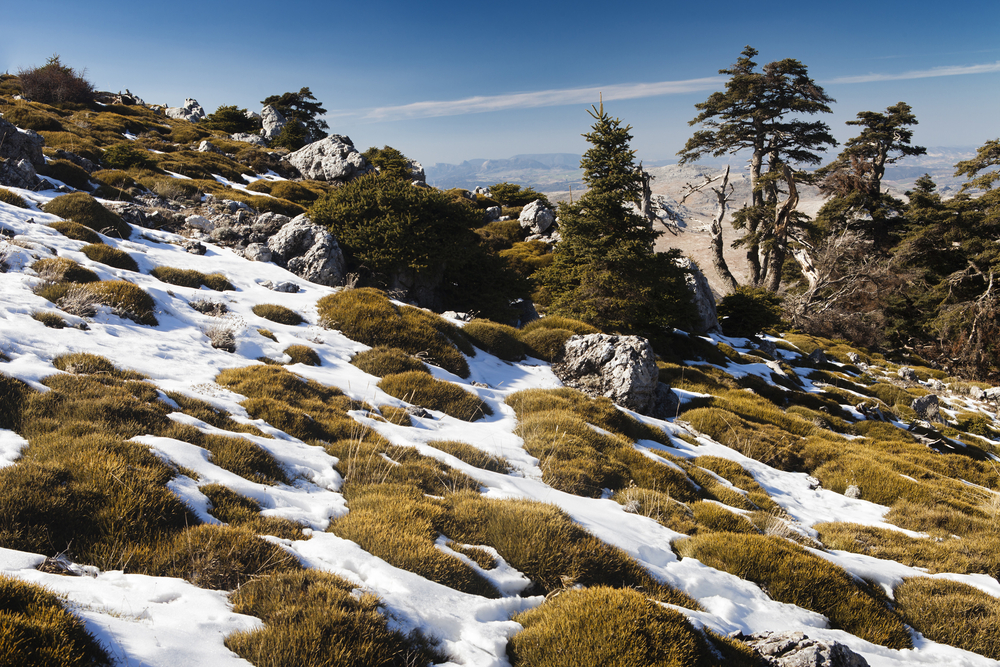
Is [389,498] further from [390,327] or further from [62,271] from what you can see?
[62,271]

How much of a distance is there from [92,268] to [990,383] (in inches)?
1834

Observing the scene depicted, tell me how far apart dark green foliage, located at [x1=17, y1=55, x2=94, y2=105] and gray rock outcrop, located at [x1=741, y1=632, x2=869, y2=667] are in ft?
187

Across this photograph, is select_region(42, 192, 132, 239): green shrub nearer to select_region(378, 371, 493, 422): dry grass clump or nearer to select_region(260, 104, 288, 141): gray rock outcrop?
select_region(378, 371, 493, 422): dry grass clump

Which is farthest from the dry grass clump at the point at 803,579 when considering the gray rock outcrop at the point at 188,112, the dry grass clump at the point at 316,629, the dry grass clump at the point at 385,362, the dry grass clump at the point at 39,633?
the gray rock outcrop at the point at 188,112

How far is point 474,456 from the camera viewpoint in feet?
26.9

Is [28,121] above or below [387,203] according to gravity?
above

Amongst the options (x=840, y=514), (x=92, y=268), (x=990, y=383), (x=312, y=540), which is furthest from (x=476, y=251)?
(x=990, y=383)

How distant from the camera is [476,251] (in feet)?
69.6

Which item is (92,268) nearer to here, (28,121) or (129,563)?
(129,563)

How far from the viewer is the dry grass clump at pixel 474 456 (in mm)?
8062

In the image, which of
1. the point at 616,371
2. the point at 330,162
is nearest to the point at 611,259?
the point at 616,371

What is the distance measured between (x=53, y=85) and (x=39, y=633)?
55.9 m

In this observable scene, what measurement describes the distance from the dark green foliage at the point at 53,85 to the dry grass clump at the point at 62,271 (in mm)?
43448

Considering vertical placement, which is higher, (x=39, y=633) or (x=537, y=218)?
(x=537, y=218)
